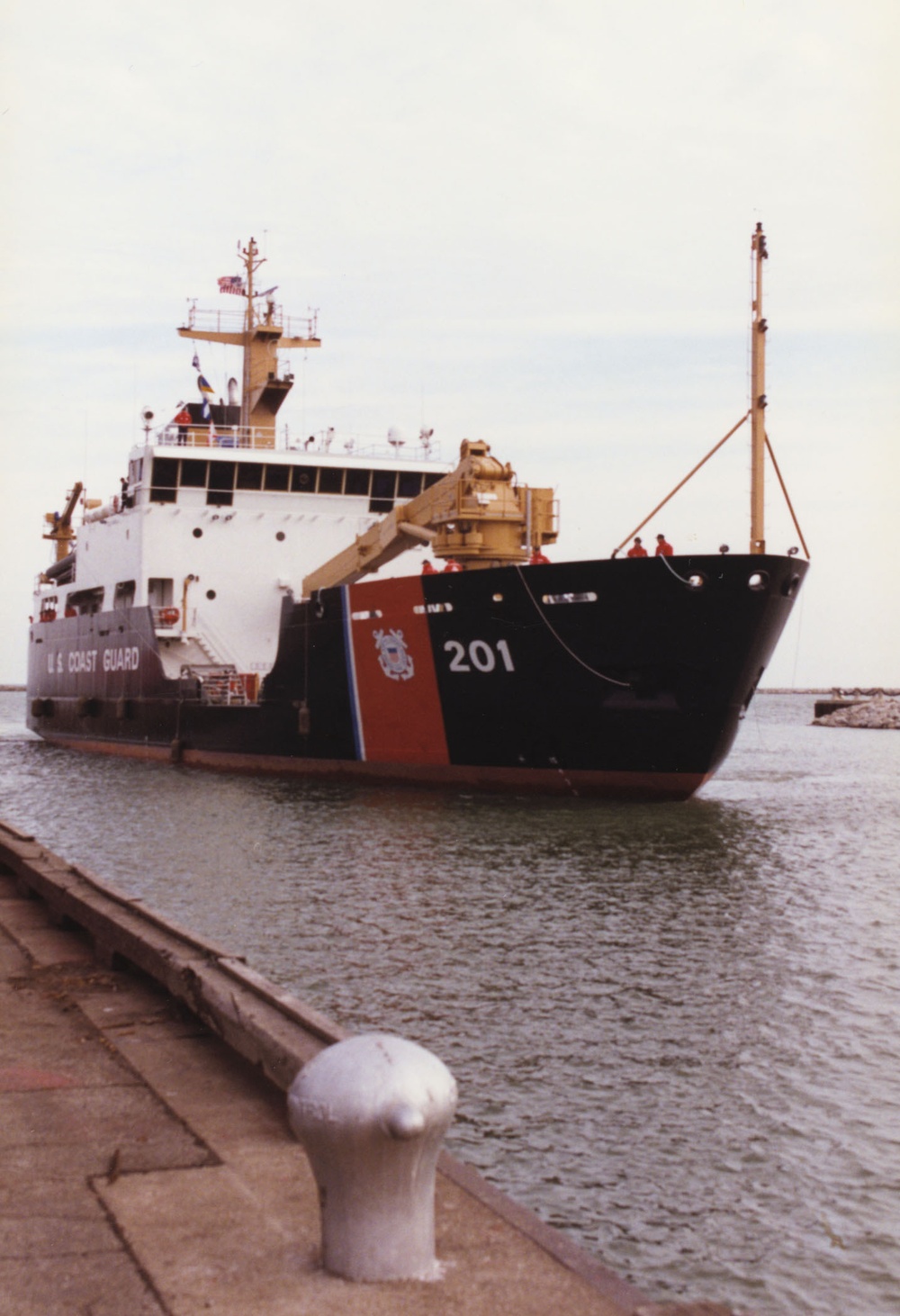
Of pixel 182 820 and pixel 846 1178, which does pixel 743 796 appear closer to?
pixel 182 820

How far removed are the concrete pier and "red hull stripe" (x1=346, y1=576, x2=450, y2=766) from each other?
1473 cm

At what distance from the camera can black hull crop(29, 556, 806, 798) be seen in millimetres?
18734

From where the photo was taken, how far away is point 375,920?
38.7ft

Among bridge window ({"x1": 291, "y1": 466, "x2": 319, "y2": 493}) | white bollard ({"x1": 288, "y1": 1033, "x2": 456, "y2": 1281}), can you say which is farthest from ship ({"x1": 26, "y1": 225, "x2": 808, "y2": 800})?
white bollard ({"x1": 288, "y1": 1033, "x2": 456, "y2": 1281})

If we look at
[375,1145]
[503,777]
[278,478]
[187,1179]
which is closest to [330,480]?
[278,478]

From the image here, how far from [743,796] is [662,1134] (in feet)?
64.2

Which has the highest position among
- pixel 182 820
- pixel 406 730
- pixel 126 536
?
pixel 126 536

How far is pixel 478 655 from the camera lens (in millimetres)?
20188

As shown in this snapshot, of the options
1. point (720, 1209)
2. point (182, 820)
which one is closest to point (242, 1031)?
point (720, 1209)

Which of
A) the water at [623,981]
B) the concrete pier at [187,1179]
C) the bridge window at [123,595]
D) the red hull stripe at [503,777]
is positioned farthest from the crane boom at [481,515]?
the concrete pier at [187,1179]

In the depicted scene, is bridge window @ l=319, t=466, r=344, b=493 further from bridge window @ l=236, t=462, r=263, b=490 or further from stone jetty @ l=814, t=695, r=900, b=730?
stone jetty @ l=814, t=695, r=900, b=730

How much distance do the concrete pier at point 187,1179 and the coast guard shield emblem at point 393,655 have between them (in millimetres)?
14983

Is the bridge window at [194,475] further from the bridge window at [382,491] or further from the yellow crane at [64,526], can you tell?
the yellow crane at [64,526]

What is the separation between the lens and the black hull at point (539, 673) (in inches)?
738
